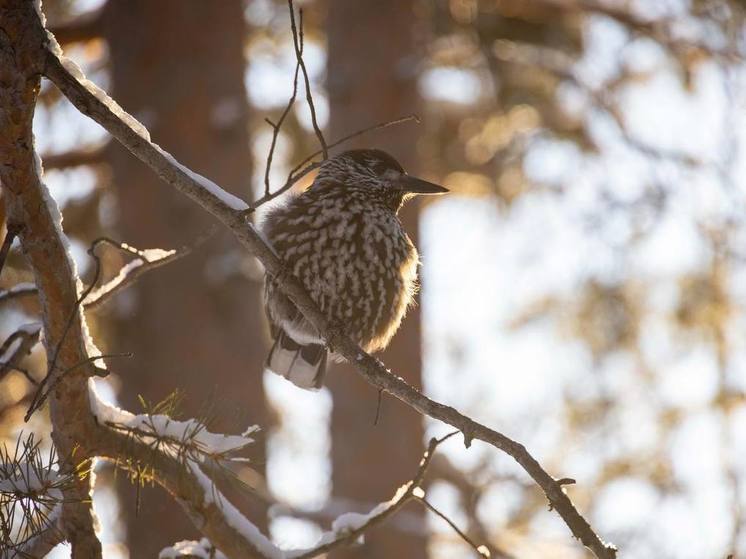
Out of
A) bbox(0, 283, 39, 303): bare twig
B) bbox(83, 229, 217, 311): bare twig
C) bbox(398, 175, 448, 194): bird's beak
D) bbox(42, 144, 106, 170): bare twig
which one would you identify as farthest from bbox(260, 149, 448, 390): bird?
bbox(42, 144, 106, 170): bare twig

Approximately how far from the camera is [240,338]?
5230 mm

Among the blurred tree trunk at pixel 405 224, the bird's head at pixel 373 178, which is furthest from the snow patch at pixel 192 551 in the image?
the blurred tree trunk at pixel 405 224

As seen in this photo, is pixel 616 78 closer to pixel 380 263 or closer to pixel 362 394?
pixel 362 394

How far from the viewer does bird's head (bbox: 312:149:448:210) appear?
382 cm

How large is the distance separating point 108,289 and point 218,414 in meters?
0.53

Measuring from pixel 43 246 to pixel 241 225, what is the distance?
1.55 ft

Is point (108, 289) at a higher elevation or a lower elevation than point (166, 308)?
lower

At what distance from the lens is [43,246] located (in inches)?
87.6

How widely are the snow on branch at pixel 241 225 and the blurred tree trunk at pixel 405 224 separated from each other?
2967mm

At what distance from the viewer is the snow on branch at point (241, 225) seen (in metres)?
2.11

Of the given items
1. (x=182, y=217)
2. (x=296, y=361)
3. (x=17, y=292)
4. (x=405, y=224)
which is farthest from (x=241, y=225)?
(x=405, y=224)

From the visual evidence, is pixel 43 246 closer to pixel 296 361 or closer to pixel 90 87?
pixel 90 87

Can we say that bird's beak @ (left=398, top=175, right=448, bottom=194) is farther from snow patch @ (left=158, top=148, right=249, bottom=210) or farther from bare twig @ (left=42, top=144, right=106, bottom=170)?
bare twig @ (left=42, top=144, right=106, bottom=170)

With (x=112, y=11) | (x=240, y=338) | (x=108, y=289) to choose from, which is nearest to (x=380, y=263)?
(x=108, y=289)
